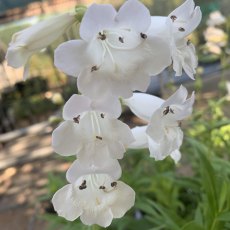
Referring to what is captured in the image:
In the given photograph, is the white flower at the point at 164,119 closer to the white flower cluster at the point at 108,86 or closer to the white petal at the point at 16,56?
the white flower cluster at the point at 108,86

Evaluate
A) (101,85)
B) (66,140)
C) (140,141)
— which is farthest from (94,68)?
(140,141)

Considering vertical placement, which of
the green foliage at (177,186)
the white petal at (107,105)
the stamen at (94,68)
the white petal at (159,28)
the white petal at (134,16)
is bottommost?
the green foliage at (177,186)

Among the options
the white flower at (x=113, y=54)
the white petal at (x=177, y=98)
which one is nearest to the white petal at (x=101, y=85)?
the white flower at (x=113, y=54)

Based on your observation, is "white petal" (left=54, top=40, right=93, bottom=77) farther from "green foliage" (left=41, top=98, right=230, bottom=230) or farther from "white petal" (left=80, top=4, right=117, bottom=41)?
"green foliage" (left=41, top=98, right=230, bottom=230)

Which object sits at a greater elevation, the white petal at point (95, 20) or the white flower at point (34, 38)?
the white petal at point (95, 20)

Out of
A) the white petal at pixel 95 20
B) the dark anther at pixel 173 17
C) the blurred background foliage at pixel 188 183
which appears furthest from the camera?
the blurred background foliage at pixel 188 183

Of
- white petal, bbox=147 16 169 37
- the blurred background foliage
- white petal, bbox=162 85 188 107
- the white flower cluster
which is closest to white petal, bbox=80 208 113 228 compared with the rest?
the white flower cluster

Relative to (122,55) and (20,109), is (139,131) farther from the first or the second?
(20,109)
